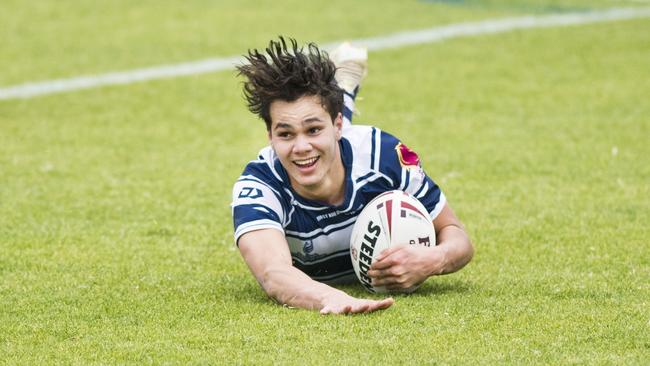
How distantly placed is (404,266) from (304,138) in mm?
788

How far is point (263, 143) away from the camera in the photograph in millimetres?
11828

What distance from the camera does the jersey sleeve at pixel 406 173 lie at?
6445mm

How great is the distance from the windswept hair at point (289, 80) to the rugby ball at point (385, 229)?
503mm

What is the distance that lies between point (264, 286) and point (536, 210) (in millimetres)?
3150

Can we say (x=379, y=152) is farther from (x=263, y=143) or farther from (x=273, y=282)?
(x=263, y=143)

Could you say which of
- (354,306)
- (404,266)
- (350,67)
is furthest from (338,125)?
(350,67)

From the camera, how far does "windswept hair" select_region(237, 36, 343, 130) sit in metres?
6.13

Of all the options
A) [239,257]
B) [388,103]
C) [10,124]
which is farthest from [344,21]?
[239,257]

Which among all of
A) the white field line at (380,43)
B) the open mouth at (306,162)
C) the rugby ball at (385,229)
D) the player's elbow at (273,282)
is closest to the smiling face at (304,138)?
the open mouth at (306,162)

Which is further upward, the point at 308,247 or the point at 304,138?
the point at 304,138

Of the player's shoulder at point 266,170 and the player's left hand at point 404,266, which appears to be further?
the player's shoulder at point 266,170

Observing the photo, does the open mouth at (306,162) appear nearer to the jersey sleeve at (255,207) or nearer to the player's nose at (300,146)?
the player's nose at (300,146)

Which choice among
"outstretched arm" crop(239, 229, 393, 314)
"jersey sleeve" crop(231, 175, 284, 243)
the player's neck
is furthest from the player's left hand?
"jersey sleeve" crop(231, 175, 284, 243)

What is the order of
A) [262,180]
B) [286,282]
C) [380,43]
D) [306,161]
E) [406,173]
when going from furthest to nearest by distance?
[380,43], [406,173], [262,180], [306,161], [286,282]
